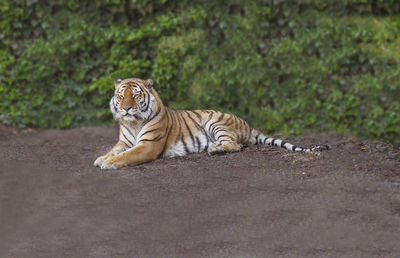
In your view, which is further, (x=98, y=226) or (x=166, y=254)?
(x=98, y=226)

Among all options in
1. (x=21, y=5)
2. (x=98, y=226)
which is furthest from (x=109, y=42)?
(x=98, y=226)

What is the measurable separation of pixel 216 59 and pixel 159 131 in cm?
238

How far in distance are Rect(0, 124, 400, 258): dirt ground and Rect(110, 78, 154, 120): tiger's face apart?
61 cm

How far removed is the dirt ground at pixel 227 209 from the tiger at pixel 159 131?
18 centimetres

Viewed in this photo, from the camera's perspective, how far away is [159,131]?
6.43m

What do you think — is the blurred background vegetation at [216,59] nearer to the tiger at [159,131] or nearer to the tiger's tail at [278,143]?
the tiger's tail at [278,143]

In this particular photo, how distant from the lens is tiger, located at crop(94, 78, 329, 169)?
6.24 metres

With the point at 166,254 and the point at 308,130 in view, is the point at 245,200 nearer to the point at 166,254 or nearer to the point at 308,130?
the point at 166,254

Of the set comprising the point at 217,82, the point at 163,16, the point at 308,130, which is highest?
the point at 163,16

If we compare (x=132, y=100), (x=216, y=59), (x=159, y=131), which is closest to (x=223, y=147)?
(x=159, y=131)

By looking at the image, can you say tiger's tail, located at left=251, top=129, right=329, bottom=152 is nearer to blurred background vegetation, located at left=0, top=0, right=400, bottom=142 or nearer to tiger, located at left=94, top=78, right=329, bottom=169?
tiger, located at left=94, top=78, right=329, bottom=169

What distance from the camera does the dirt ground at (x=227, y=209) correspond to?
13.1ft

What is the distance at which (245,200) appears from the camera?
483 cm

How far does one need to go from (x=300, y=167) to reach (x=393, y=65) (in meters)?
2.98
